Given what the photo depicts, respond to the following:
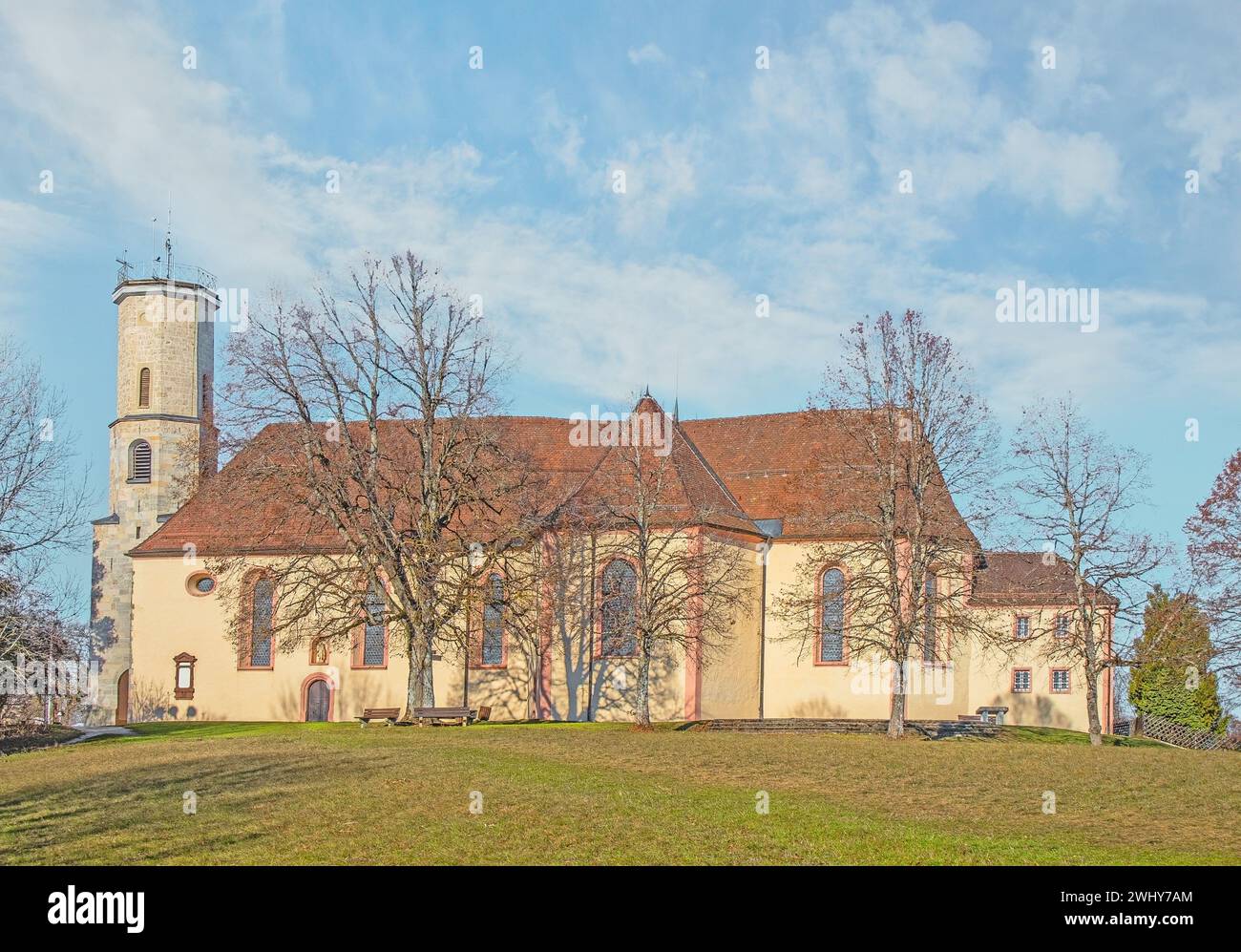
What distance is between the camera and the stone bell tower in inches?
2067

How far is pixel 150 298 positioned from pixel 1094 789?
44.3 m

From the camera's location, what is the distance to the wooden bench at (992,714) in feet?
143

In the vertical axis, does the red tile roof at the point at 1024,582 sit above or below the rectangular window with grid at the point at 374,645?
above

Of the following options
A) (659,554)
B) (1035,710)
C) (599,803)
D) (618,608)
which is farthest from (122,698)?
(599,803)

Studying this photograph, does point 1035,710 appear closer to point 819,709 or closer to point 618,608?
point 819,709

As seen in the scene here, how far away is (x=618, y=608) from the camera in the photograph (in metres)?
41.2

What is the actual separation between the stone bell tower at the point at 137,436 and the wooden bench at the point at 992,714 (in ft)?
106

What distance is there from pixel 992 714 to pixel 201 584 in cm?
2863

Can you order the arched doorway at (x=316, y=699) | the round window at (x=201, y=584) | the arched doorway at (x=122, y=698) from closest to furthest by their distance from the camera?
the arched doorway at (x=316, y=699), the round window at (x=201, y=584), the arched doorway at (x=122, y=698)

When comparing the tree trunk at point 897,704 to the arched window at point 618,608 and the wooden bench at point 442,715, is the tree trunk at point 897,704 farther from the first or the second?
the wooden bench at point 442,715

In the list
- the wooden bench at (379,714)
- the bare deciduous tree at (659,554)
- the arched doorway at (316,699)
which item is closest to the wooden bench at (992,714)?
the bare deciduous tree at (659,554)

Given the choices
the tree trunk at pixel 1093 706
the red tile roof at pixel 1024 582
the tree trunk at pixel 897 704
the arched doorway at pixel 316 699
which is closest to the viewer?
the tree trunk at pixel 897 704
